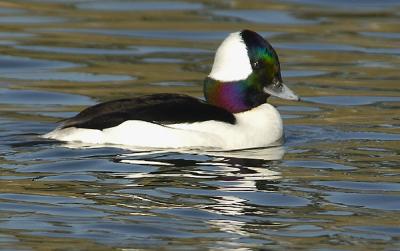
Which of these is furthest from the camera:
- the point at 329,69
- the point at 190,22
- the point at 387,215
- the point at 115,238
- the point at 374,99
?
the point at 190,22

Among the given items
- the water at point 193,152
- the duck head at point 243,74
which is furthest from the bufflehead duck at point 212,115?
the water at point 193,152

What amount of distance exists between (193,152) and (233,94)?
100cm

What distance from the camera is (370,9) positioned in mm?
20109

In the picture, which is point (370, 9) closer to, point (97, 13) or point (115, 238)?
point (97, 13)

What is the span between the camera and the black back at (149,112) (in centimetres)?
1194

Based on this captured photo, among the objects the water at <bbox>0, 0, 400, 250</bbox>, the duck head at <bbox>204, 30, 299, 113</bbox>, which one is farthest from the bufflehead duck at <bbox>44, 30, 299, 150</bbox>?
the water at <bbox>0, 0, 400, 250</bbox>

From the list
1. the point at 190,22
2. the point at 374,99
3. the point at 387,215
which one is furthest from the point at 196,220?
the point at 190,22

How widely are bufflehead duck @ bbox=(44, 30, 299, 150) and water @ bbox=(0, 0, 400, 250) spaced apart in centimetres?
16

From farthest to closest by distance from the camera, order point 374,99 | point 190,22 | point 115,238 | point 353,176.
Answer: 1. point 190,22
2. point 374,99
3. point 353,176
4. point 115,238

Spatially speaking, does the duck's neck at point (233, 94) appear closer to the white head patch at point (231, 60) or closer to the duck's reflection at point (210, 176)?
the white head patch at point (231, 60)

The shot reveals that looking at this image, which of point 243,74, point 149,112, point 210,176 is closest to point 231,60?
point 243,74

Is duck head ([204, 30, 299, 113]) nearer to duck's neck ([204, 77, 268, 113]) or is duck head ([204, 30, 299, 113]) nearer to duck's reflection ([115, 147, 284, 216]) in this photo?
duck's neck ([204, 77, 268, 113])

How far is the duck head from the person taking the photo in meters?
12.5

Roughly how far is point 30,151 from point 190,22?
7.48 metres
